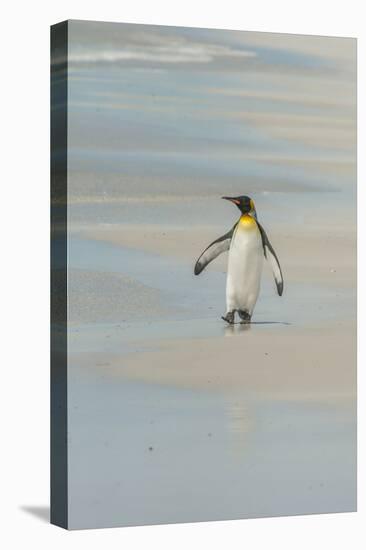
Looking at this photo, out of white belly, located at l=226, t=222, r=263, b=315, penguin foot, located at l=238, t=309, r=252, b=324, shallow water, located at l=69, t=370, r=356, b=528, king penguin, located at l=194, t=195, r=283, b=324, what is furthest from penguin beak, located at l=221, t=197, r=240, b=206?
shallow water, located at l=69, t=370, r=356, b=528

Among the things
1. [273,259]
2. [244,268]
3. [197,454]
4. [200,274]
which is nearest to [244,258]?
[244,268]

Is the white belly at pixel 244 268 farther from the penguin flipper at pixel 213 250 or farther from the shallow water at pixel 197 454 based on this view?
the shallow water at pixel 197 454

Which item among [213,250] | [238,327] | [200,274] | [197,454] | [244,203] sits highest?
[244,203]

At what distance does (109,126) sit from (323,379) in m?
1.93

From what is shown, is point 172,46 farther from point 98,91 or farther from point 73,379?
point 73,379

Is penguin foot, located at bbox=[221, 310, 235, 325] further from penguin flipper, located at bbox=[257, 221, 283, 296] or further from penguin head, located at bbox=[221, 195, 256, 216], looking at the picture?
penguin head, located at bbox=[221, 195, 256, 216]

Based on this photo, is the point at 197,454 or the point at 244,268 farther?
the point at 244,268

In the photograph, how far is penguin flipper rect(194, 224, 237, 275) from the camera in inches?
376

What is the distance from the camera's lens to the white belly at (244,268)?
9.65 metres

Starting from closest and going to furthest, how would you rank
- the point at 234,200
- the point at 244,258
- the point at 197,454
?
1. the point at 197,454
2. the point at 234,200
3. the point at 244,258

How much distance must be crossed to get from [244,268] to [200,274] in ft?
1.00

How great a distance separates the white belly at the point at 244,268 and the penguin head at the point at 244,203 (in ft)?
0.28

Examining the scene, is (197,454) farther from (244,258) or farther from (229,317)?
(244,258)

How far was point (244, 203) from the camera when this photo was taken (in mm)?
9633
